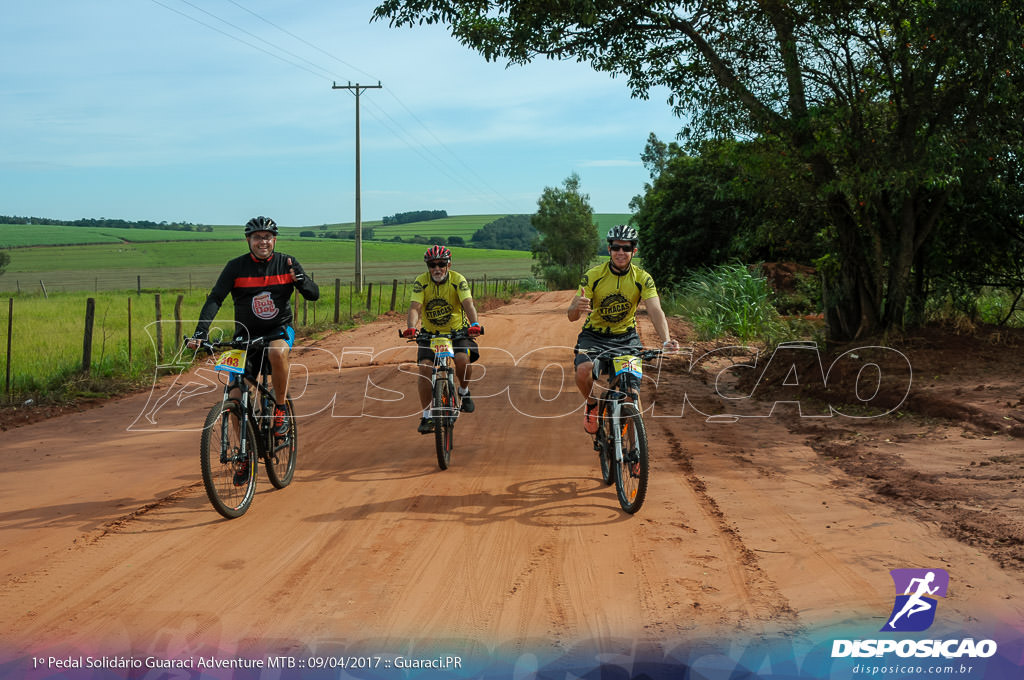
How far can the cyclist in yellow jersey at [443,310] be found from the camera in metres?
8.27

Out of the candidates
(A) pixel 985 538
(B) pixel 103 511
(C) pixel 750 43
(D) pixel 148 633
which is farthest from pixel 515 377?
(D) pixel 148 633

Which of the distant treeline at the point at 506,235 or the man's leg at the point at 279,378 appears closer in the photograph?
the man's leg at the point at 279,378

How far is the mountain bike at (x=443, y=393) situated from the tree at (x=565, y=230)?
7126cm

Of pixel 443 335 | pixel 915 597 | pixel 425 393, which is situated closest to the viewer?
pixel 915 597

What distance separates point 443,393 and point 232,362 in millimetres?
2184

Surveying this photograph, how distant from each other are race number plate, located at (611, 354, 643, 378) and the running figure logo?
240 centimetres

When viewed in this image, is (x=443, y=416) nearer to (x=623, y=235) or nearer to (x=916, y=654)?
(x=623, y=235)

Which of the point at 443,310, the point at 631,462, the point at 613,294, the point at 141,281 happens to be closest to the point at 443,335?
the point at 443,310

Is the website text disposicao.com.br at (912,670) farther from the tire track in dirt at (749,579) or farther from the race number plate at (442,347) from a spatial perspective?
the race number plate at (442,347)

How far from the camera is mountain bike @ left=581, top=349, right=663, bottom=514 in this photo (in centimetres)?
615

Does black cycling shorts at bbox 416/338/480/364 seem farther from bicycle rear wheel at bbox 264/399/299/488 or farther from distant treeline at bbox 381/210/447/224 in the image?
distant treeline at bbox 381/210/447/224

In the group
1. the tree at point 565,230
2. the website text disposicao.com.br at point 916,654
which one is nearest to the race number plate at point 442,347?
the website text disposicao.com.br at point 916,654

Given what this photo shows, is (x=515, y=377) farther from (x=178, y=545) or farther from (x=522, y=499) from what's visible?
(x=178, y=545)

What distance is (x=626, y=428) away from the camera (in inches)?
254
